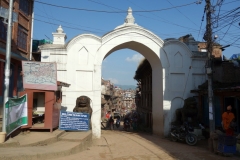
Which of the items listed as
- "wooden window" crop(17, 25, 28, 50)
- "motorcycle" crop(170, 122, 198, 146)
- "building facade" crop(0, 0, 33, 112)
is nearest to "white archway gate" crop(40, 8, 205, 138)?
"wooden window" crop(17, 25, 28, 50)

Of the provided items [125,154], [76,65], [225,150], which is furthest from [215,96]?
[76,65]

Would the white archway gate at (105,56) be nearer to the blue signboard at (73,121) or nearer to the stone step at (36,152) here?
the blue signboard at (73,121)

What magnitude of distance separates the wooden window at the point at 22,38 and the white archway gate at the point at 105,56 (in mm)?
1085

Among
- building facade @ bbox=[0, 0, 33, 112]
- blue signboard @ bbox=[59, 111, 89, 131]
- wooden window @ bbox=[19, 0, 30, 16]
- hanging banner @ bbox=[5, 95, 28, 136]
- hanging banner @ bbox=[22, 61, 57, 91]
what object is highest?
wooden window @ bbox=[19, 0, 30, 16]

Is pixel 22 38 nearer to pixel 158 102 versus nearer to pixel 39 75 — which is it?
pixel 39 75

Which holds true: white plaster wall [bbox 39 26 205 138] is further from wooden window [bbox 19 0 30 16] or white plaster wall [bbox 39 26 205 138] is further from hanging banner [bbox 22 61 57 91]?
hanging banner [bbox 22 61 57 91]

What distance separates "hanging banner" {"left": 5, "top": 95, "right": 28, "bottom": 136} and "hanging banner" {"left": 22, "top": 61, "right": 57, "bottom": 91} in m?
1.05

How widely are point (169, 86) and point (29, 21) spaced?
30.5ft

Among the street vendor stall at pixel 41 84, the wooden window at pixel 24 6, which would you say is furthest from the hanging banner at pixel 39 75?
the wooden window at pixel 24 6

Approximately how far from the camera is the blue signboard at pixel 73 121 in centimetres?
1148

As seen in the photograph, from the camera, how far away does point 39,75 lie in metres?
10.3

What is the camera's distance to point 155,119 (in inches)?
648

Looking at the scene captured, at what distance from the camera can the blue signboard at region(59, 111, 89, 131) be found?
37.7ft

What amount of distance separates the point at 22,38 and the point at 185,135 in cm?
1013
